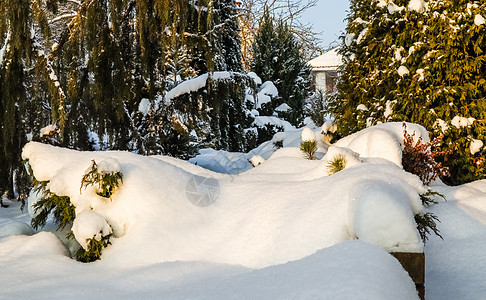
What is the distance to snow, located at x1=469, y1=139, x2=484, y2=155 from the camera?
530cm

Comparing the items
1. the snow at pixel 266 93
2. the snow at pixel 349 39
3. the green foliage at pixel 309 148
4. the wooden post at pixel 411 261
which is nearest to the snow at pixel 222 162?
the green foliage at pixel 309 148

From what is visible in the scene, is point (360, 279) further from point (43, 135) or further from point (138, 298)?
point (43, 135)

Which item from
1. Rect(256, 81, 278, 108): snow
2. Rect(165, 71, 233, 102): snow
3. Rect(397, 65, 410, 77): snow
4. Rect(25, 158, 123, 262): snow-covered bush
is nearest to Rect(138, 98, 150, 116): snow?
Rect(165, 71, 233, 102): snow

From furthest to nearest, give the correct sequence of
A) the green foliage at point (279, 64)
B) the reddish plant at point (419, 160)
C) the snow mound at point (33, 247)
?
the green foliage at point (279, 64)
the reddish plant at point (419, 160)
the snow mound at point (33, 247)

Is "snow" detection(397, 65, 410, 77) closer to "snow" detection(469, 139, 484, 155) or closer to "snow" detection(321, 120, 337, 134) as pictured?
"snow" detection(469, 139, 484, 155)

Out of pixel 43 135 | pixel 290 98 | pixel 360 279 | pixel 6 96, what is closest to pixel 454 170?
pixel 360 279

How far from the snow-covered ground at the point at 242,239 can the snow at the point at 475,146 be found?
1.83 m

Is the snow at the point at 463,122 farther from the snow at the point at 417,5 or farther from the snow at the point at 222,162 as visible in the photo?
the snow at the point at 222,162

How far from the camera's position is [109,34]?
4.99m

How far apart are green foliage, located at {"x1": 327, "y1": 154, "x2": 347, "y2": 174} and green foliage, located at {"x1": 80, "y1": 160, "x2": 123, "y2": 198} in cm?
171

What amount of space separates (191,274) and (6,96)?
12.3 feet

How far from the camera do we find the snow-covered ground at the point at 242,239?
7.11 feet

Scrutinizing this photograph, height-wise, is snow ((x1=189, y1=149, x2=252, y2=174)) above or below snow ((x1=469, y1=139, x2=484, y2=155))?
below

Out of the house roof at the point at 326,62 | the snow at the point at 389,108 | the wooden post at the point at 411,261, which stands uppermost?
the house roof at the point at 326,62
